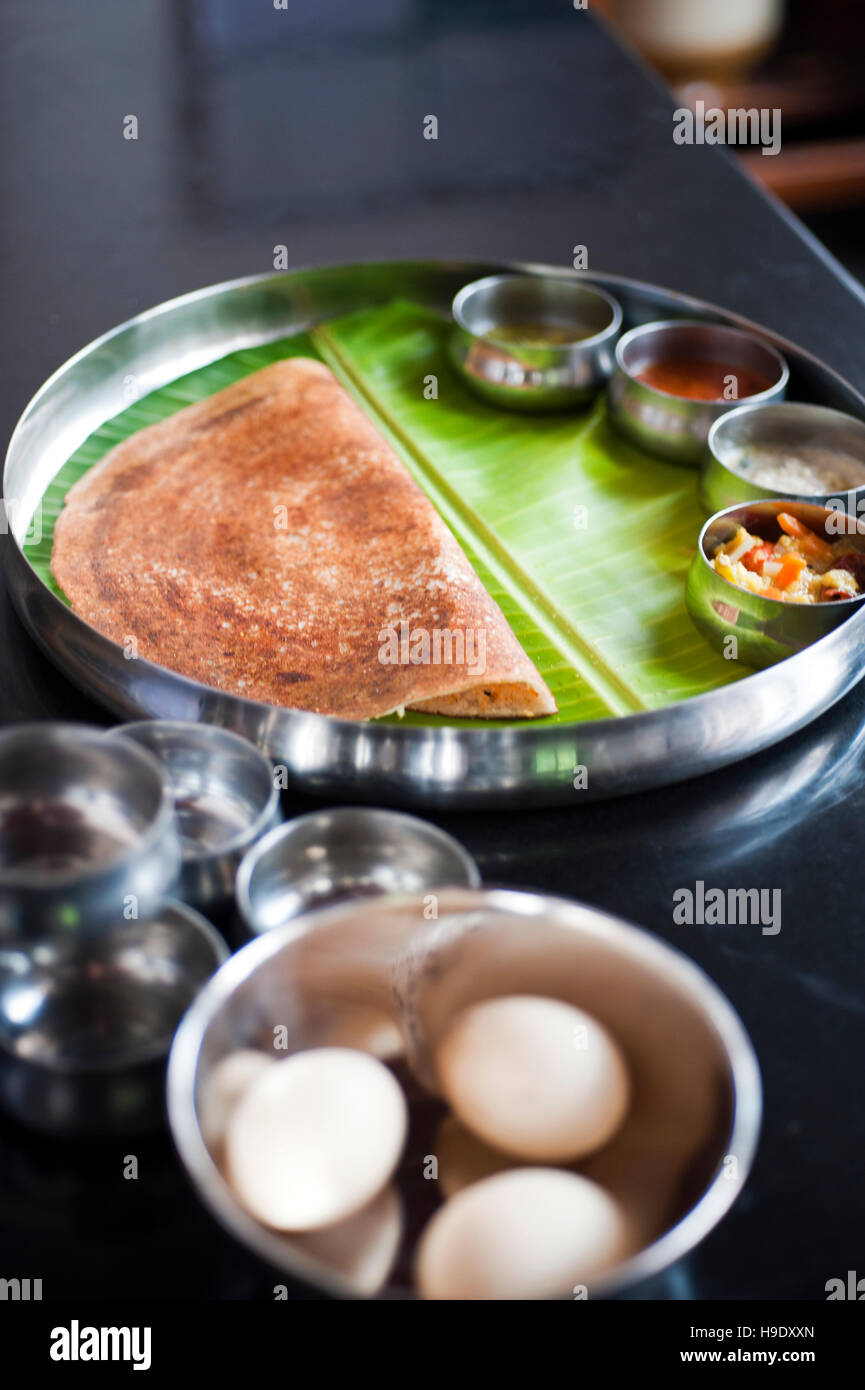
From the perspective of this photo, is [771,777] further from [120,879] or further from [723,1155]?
[120,879]

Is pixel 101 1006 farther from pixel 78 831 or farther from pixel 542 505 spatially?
pixel 542 505

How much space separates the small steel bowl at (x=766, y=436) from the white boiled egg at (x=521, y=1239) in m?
1.06

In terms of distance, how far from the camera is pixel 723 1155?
895 mm

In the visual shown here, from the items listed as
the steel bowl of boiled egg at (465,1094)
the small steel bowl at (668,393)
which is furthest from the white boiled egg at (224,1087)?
the small steel bowl at (668,393)

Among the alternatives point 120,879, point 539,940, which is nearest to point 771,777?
point 539,940

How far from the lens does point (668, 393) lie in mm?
2010

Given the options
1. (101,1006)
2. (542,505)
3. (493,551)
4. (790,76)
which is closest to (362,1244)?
(101,1006)

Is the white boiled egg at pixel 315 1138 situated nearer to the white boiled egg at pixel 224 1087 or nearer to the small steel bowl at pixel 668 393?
the white boiled egg at pixel 224 1087

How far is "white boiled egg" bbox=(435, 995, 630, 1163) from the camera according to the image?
983mm

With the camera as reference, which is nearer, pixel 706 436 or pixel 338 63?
pixel 706 436

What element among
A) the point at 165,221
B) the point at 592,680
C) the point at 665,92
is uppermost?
the point at 665,92

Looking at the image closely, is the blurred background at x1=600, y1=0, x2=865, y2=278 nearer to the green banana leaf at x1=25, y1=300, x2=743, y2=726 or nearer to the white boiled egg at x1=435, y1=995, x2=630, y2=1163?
the green banana leaf at x1=25, y1=300, x2=743, y2=726

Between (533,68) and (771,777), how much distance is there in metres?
2.24

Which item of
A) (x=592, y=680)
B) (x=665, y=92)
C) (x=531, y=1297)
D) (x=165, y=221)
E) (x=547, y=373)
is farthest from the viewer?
(x=665, y=92)
